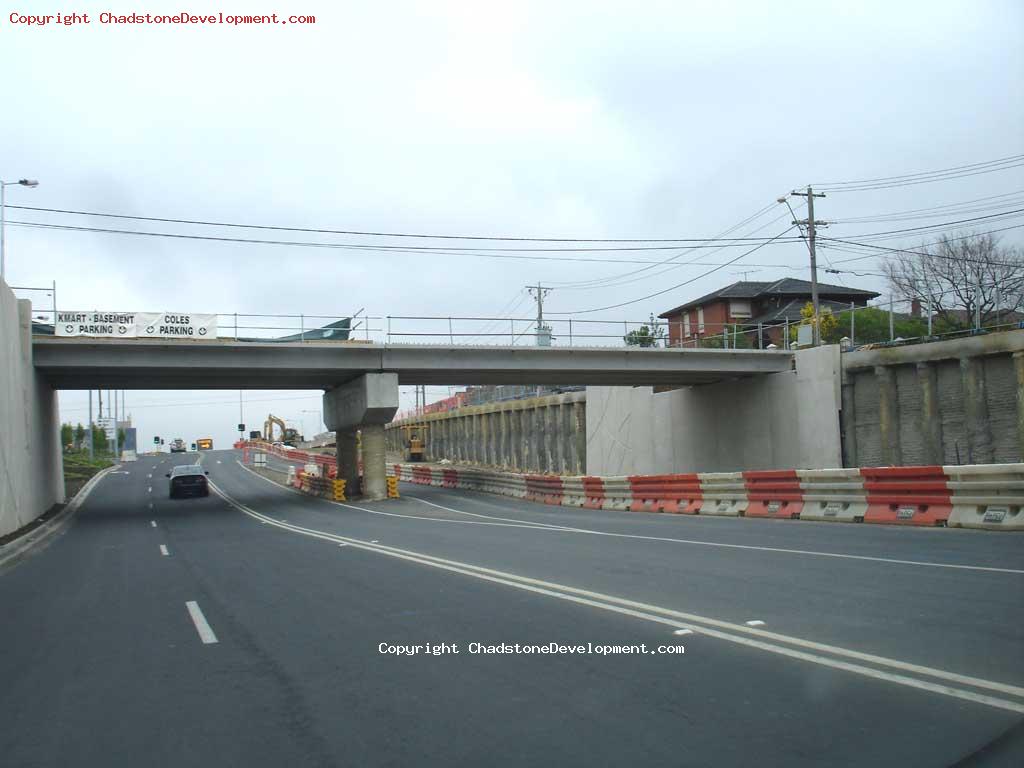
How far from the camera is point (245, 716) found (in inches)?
220

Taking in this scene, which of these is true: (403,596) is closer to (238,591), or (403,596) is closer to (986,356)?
(238,591)

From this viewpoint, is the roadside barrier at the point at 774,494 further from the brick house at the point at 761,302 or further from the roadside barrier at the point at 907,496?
the brick house at the point at 761,302

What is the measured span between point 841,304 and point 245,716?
63.4m

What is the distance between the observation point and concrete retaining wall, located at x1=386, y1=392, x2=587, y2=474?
1725 inches

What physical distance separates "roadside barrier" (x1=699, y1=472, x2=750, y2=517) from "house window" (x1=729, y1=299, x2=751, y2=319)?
142 feet

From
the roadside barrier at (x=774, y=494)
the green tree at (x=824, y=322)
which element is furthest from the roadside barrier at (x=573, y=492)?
the green tree at (x=824, y=322)

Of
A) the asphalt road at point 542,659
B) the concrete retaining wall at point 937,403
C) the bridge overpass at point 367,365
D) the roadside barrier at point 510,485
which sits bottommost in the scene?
the roadside barrier at point 510,485

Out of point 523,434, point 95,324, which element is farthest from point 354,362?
point 523,434

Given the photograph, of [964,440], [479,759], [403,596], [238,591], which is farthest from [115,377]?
[479,759]

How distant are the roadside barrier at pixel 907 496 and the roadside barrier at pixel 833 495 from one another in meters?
0.21

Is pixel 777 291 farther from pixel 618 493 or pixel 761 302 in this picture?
pixel 618 493

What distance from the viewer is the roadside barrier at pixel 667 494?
21.5 metres

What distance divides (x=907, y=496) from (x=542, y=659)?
11.0 metres

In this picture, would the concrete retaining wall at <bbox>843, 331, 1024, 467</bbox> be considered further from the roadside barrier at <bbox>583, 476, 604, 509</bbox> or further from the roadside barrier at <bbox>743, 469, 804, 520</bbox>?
the roadside barrier at <bbox>583, 476, 604, 509</bbox>
